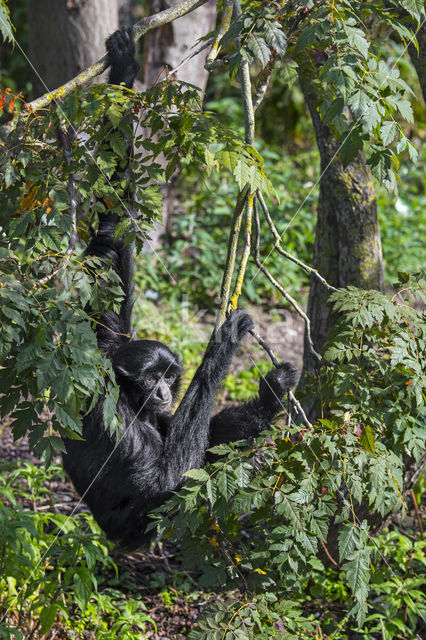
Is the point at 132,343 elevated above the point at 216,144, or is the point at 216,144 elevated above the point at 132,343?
the point at 216,144

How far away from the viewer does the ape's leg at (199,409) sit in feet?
11.9

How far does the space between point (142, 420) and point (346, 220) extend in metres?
1.87

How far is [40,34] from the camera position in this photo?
737cm

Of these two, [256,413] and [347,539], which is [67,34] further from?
[347,539]

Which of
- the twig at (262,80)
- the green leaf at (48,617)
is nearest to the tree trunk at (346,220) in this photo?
the twig at (262,80)

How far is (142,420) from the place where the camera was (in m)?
4.03

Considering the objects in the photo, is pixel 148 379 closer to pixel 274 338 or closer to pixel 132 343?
pixel 132 343

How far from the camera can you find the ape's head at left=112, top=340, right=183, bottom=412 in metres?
3.88

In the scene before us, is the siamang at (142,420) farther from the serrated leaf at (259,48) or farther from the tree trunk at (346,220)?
the serrated leaf at (259,48)

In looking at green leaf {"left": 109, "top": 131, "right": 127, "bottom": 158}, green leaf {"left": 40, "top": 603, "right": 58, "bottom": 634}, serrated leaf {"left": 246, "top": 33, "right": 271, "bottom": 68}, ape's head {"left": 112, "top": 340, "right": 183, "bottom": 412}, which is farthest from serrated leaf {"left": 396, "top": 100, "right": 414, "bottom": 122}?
green leaf {"left": 40, "top": 603, "right": 58, "bottom": 634}

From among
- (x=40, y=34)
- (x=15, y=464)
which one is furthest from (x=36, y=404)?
(x=40, y=34)

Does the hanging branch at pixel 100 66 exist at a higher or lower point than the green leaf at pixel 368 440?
higher

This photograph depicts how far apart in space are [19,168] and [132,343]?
1.38 meters

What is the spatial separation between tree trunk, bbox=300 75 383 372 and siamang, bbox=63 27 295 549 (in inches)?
33.8
